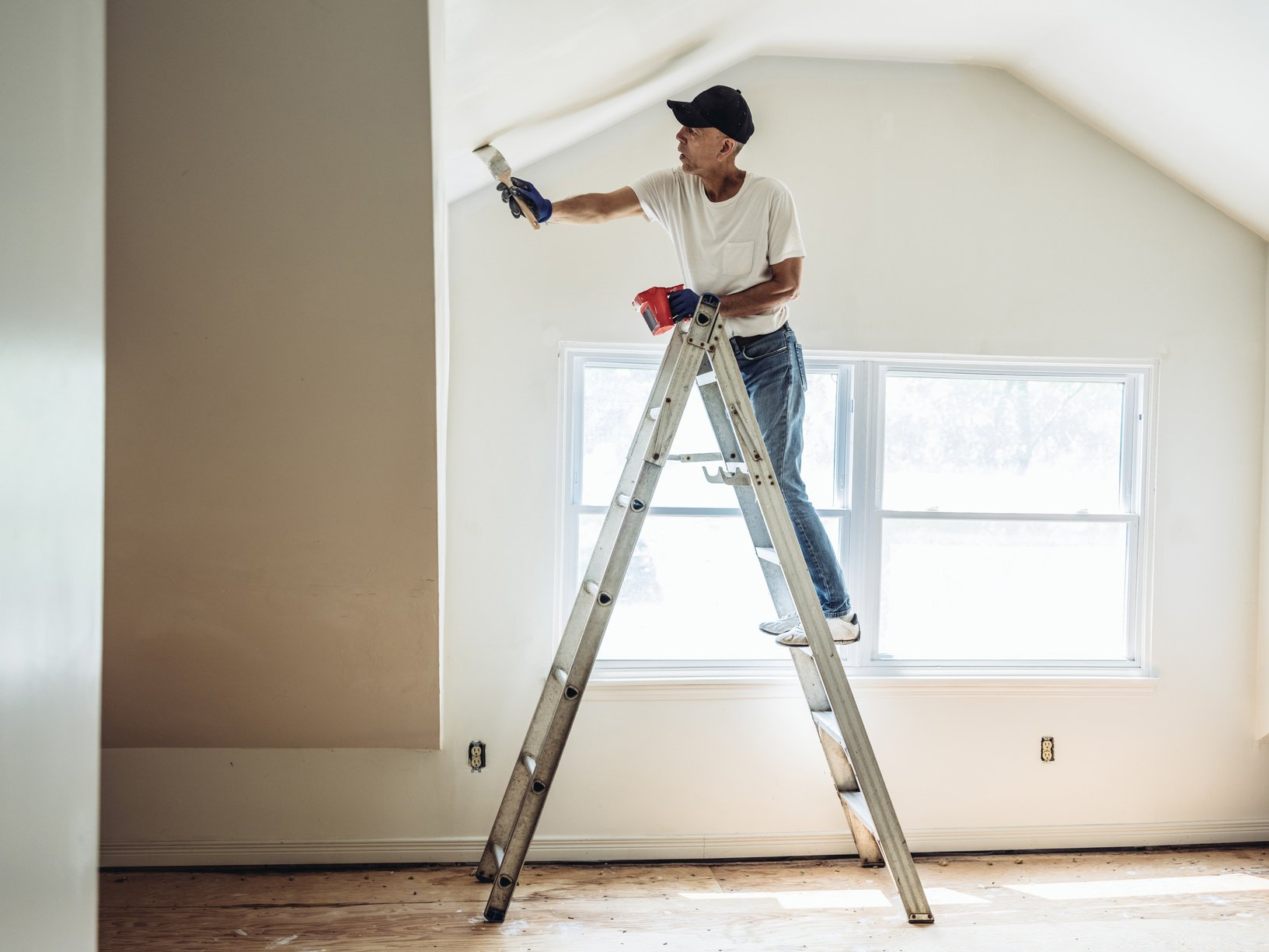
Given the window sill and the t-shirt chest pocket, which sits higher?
the t-shirt chest pocket

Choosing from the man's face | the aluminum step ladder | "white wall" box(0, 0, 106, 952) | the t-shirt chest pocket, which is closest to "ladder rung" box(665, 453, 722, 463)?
the aluminum step ladder

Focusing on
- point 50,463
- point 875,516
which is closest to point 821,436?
point 875,516

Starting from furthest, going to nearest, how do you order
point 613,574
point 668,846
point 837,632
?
point 668,846 < point 837,632 < point 613,574

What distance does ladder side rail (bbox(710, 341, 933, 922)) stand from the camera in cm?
230

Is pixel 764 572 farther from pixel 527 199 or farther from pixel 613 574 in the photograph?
pixel 527 199

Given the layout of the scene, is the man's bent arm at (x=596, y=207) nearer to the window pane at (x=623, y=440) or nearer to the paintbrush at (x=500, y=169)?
the paintbrush at (x=500, y=169)

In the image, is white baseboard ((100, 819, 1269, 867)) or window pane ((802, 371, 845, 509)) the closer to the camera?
white baseboard ((100, 819, 1269, 867))

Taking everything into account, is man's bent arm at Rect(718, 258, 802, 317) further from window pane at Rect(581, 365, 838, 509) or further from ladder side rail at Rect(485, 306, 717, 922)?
window pane at Rect(581, 365, 838, 509)

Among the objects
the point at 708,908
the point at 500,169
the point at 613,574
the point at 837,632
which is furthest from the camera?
the point at 708,908

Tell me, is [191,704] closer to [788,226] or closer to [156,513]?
[156,513]

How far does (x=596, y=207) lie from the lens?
8.07ft

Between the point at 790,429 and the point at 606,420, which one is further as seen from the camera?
the point at 606,420

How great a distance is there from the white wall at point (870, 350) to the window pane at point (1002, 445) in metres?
0.16

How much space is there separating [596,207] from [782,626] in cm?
125
